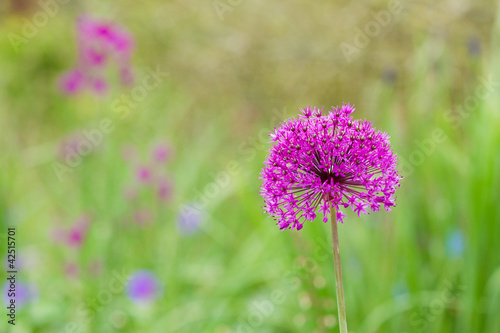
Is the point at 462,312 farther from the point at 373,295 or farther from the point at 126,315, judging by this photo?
the point at 126,315

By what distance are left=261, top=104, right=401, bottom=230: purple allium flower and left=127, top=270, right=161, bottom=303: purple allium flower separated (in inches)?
90.6

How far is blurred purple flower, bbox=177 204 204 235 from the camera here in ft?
12.3

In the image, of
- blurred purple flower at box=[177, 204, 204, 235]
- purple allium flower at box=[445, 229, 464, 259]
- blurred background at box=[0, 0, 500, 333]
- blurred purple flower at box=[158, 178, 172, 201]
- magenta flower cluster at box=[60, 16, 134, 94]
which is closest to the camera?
blurred background at box=[0, 0, 500, 333]

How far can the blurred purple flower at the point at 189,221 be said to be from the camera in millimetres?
3735

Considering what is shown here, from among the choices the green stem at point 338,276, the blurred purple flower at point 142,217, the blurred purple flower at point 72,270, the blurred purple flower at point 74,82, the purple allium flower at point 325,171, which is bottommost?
the green stem at point 338,276

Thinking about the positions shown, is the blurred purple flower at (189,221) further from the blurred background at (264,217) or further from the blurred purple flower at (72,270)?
the blurred purple flower at (72,270)

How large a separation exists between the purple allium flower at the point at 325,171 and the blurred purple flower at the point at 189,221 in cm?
278

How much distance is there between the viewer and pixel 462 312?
2385 millimetres

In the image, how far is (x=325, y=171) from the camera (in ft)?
2.97

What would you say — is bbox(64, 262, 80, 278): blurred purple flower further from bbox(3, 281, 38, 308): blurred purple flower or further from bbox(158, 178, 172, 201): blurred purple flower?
bbox(158, 178, 172, 201): blurred purple flower

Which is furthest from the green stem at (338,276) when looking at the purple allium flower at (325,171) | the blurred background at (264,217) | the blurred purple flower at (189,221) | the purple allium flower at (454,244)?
the blurred purple flower at (189,221)

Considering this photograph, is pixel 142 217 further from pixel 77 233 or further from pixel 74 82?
pixel 74 82

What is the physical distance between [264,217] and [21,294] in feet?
4.27

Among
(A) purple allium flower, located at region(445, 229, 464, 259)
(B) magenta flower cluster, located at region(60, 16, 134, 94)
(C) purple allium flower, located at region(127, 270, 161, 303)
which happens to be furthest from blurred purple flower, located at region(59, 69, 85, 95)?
(A) purple allium flower, located at region(445, 229, 464, 259)
